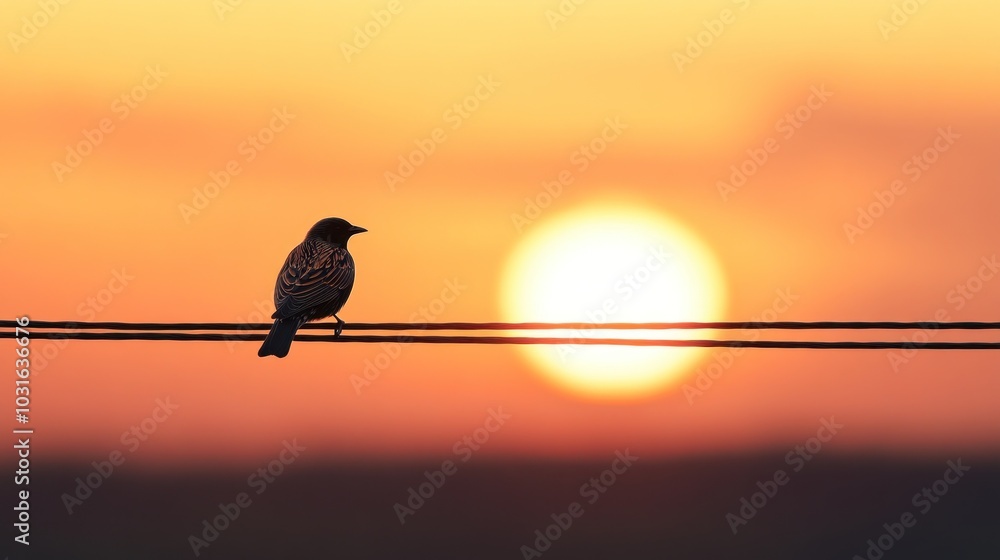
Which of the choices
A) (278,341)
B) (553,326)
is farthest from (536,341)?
(278,341)

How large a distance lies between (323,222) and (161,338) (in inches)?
232

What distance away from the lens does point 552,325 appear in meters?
9.19

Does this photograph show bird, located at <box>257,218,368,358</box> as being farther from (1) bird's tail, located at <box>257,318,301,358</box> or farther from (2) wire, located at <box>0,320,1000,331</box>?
(2) wire, located at <box>0,320,1000,331</box>

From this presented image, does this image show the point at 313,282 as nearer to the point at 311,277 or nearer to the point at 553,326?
the point at 311,277

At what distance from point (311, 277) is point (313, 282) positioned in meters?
0.13

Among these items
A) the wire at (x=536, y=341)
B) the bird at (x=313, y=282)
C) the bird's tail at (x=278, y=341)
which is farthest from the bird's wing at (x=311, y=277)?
the wire at (x=536, y=341)

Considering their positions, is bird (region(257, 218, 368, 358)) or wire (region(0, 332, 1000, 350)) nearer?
wire (region(0, 332, 1000, 350))

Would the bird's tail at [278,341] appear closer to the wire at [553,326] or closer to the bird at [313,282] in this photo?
the bird at [313,282]

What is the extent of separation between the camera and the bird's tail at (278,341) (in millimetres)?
12242

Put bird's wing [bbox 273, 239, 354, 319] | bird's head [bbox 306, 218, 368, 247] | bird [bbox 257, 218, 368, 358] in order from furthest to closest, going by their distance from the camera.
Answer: bird's head [bbox 306, 218, 368, 247] → bird's wing [bbox 273, 239, 354, 319] → bird [bbox 257, 218, 368, 358]

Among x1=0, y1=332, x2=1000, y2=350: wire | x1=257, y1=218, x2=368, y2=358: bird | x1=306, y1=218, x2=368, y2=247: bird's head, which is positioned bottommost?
x1=0, y1=332, x2=1000, y2=350: wire

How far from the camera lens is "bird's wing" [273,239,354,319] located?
13.2 metres

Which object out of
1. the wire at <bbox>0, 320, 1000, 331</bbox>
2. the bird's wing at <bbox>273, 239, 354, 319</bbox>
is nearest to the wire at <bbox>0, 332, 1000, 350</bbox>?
the wire at <bbox>0, 320, 1000, 331</bbox>

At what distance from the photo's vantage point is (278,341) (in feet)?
40.5
